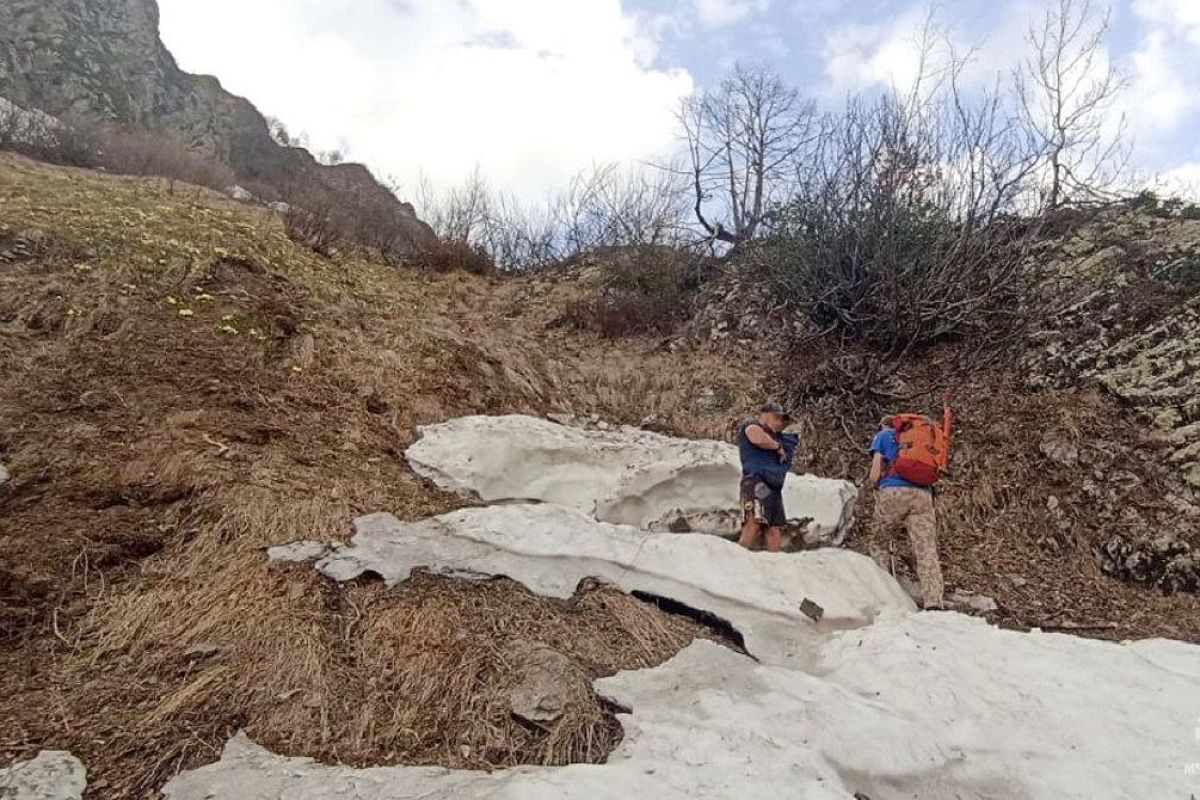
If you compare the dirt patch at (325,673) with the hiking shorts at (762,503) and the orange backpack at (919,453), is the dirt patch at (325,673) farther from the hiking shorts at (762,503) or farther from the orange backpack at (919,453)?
the orange backpack at (919,453)

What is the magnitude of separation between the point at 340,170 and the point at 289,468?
24012mm

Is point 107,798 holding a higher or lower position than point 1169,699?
lower

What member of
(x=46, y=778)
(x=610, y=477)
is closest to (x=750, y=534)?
(x=610, y=477)

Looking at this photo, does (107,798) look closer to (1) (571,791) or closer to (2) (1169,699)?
(1) (571,791)

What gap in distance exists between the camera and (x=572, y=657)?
3.86 metres

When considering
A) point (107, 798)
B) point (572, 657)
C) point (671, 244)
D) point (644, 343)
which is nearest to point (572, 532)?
point (572, 657)

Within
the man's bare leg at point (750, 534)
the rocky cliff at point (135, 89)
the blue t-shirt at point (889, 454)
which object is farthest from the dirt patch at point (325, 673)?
the rocky cliff at point (135, 89)

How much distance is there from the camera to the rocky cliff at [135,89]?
20.4m

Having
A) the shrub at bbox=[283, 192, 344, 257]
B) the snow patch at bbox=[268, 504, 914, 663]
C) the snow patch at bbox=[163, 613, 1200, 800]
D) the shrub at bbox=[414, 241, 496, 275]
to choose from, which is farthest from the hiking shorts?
the shrub at bbox=[414, 241, 496, 275]

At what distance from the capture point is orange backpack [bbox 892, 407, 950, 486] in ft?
17.2

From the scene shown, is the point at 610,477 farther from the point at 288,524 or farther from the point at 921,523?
the point at 288,524

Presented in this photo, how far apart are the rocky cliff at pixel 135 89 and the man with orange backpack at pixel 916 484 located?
13.6 metres

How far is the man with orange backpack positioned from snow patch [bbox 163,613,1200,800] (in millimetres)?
1211

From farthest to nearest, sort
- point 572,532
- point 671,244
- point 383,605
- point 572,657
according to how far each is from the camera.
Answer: point 671,244 < point 572,532 < point 383,605 < point 572,657
